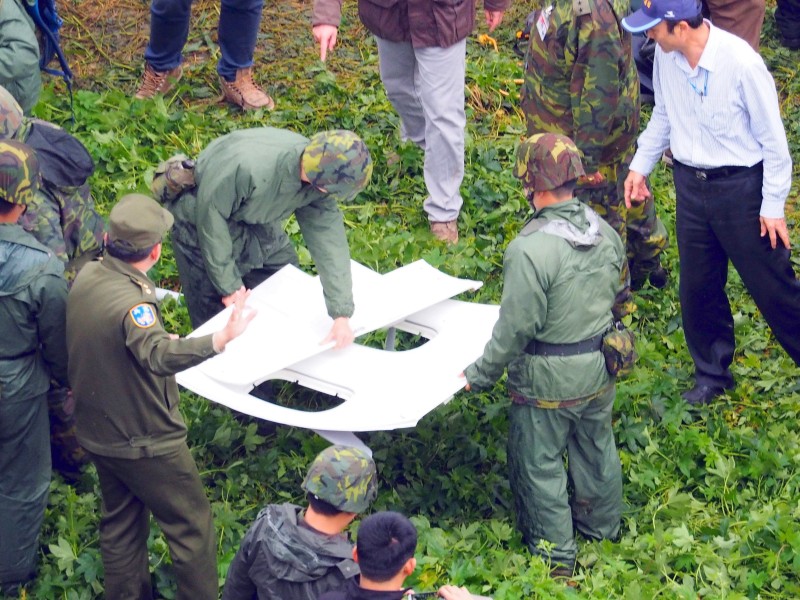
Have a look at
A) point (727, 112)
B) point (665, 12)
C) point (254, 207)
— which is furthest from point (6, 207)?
point (727, 112)

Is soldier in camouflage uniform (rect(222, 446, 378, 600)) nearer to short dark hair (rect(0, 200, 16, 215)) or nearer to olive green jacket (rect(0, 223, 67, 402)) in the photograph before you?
olive green jacket (rect(0, 223, 67, 402))

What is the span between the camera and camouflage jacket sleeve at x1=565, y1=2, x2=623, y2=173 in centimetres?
532

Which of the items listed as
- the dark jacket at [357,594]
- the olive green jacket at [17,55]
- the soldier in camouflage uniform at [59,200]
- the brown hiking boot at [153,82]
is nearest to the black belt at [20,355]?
the soldier in camouflage uniform at [59,200]

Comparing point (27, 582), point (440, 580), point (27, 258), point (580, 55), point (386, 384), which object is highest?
point (580, 55)

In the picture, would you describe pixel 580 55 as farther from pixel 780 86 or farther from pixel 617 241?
pixel 780 86

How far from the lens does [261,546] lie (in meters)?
3.39

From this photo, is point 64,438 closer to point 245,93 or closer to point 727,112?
point 727,112

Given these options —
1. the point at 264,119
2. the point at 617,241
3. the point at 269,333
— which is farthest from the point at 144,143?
the point at 617,241

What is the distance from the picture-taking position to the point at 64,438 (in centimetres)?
493

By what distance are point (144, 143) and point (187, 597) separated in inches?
151

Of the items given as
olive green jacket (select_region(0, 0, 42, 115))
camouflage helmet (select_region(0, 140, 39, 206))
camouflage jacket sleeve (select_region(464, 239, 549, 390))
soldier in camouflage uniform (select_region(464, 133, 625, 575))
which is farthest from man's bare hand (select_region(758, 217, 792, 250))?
olive green jacket (select_region(0, 0, 42, 115))

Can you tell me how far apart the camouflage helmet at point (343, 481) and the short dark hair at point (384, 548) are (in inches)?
8.4

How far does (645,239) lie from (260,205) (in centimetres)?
242

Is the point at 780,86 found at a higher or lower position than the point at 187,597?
higher
